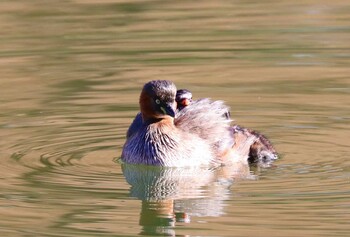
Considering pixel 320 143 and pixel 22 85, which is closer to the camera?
pixel 320 143

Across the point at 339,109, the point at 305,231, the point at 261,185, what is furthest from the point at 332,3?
the point at 305,231

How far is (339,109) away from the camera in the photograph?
13625mm

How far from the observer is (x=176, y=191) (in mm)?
10883

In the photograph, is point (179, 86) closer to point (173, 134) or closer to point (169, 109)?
point (173, 134)

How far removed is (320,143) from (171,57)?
16.4 ft

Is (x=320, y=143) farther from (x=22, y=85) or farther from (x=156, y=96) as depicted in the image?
(x=22, y=85)

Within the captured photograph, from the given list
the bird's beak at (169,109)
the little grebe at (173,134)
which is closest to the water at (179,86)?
the little grebe at (173,134)

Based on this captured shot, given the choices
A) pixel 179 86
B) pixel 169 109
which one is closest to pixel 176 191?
pixel 169 109

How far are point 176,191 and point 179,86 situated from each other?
4.54m

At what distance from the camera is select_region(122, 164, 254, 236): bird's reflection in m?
9.91

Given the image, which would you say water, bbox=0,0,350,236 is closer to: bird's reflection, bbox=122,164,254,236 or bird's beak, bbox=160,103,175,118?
bird's reflection, bbox=122,164,254,236

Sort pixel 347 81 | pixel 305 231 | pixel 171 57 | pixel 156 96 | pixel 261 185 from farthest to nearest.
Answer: pixel 171 57, pixel 347 81, pixel 156 96, pixel 261 185, pixel 305 231

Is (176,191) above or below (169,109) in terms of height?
below

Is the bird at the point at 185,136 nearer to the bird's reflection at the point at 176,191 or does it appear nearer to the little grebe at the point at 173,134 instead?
the little grebe at the point at 173,134
